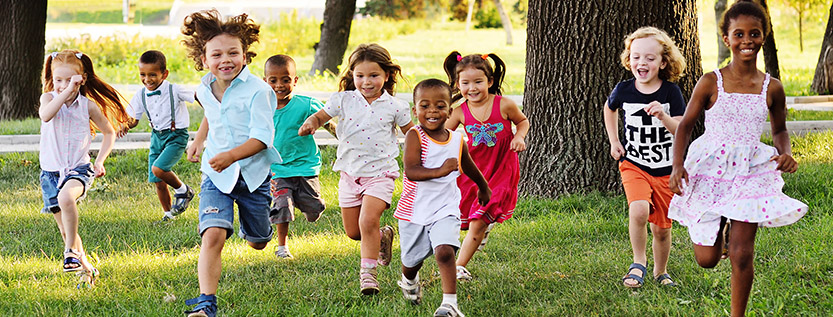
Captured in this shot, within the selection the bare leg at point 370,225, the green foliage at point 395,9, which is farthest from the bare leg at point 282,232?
the green foliage at point 395,9

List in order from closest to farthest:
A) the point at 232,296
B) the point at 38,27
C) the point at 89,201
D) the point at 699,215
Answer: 1. the point at 699,215
2. the point at 232,296
3. the point at 89,201
4. the point at 38,27

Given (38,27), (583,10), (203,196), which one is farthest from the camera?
(38,27)

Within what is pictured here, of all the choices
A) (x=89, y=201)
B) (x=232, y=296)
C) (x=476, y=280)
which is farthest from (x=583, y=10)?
(x=89, y=201)

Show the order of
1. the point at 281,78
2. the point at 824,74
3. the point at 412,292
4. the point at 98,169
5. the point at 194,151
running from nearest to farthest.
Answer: the point at 194,151 → the point at 412,292 → the point at 98,169 → the point at 281,78 → the point at 824,74

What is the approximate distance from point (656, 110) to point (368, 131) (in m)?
1.72

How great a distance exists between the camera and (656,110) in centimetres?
461

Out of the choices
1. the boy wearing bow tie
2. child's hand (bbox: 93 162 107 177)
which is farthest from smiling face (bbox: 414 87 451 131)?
the boy wearing bow tie

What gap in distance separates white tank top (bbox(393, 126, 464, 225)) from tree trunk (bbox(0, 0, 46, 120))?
10.2 metres

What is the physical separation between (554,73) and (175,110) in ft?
10.3

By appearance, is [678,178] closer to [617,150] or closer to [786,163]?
[786,163]

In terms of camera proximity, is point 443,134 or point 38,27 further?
point 38,27

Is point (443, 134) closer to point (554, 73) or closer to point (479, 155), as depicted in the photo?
point (479, 155)

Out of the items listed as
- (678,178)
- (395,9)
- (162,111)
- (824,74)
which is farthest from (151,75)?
(395,9)

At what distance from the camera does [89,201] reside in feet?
27.6
